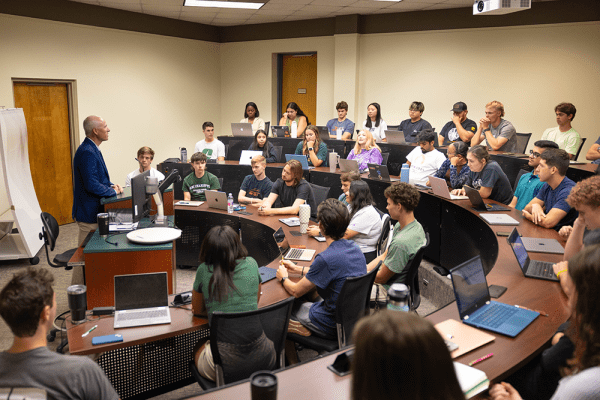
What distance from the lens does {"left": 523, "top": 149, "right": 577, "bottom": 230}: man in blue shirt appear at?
12.0 ft

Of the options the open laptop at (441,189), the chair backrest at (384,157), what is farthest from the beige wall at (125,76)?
the open laptop at (441,189)

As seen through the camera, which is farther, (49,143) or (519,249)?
(49,143)

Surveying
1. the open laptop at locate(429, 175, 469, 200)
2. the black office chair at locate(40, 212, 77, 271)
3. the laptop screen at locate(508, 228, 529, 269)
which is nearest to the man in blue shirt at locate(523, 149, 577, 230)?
the laptop screen at locate(508, 228, 529, 269)

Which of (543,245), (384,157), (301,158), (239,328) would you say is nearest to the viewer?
(239,328)

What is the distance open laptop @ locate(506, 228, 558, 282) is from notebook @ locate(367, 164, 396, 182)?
2757 millimetres

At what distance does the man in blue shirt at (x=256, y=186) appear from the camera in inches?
213

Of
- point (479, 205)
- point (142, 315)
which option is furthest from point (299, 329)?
point (479, 205)

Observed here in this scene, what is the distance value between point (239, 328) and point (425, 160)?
13.7 feet

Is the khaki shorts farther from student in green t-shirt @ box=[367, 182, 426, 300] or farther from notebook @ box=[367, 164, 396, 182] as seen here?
notebook @ box=[367, 164, 396, 182]

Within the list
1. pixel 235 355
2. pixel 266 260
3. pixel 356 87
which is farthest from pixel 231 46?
pixel 235 355

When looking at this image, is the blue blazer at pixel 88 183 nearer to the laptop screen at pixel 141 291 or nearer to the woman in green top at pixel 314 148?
the laptop screen at pixel 141 291

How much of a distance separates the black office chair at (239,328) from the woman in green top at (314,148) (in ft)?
15.4

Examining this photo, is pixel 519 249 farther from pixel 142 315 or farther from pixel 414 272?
pixel 142 315

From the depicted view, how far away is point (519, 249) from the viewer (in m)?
3.14
